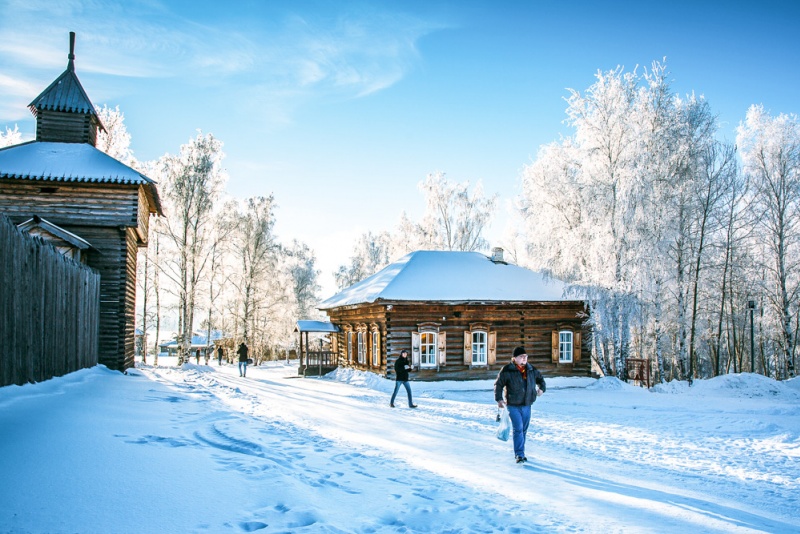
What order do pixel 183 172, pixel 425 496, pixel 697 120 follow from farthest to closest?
1. pixel 183 172
2. pixel 697 120
3. pixel 425 496

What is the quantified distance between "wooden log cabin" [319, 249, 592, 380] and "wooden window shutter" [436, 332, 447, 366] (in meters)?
0.04

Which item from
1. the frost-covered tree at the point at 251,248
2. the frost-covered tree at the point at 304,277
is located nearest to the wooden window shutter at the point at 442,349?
the frost-covered tree at the point at 251,248

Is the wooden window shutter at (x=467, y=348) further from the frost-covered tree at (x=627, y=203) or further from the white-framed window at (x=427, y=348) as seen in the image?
the frost-covered tree at (x=627, y=203)

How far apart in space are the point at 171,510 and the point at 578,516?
3938 millimetres

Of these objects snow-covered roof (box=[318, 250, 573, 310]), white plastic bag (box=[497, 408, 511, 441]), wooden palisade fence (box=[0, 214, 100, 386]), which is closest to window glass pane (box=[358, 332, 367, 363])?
snow-covered roof (box=[318, 250, 573, 310])

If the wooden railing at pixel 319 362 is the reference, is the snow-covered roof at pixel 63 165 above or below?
above

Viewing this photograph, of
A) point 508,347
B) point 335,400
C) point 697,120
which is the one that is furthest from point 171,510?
point 697,120

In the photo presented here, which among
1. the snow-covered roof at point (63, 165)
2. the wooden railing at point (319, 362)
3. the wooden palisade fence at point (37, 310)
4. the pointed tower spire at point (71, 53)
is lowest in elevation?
the wooden railing at point (319, 362)

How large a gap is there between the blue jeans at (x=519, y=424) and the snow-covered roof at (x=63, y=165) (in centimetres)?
1631

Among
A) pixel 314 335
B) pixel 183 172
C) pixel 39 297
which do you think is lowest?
pixel 314 335

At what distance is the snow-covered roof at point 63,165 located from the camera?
19.1 metres

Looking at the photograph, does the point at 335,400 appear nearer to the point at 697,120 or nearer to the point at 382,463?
the point at 382,463

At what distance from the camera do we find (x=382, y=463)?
7.67 m

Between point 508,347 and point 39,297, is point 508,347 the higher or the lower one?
the lower one
